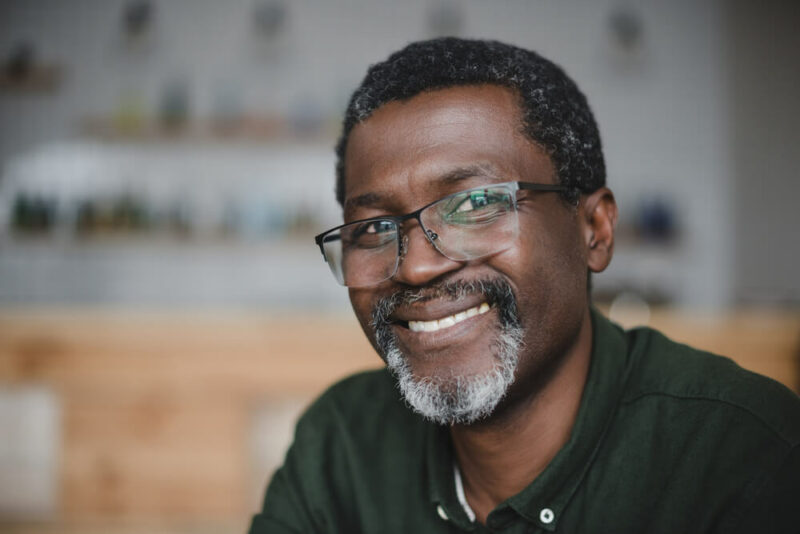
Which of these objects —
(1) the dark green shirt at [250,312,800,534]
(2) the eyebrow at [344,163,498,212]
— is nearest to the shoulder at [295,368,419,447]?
(1) the dark green shirt at [250,312,800,534]

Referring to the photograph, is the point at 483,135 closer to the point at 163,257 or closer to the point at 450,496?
the point at 450,496

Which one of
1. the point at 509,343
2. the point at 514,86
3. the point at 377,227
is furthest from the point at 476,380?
the point at 514,86

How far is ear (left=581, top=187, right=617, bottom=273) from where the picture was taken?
108 centimetres

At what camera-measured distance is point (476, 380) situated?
0.94 metres

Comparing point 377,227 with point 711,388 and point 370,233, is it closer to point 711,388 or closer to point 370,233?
point 370,233

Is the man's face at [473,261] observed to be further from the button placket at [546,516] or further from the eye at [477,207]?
the button placket at [546,516]

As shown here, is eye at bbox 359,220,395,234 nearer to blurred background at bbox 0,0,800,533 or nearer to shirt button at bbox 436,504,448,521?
shirt button at bbox 436,504,448,521

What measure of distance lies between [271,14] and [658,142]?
2.52 metres

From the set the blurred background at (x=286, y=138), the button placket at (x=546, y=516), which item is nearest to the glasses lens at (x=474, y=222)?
the button placket at (x=546, y=516)

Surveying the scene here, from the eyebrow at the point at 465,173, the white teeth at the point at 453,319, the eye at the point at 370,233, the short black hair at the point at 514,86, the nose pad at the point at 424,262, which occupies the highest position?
the short black hair at the point at 514,86

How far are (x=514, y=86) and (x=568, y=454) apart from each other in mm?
556

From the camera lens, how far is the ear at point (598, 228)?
1084mm

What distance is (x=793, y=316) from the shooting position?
2.73 metres

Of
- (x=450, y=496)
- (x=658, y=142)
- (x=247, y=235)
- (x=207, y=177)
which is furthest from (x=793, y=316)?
(x=207, y=177)
